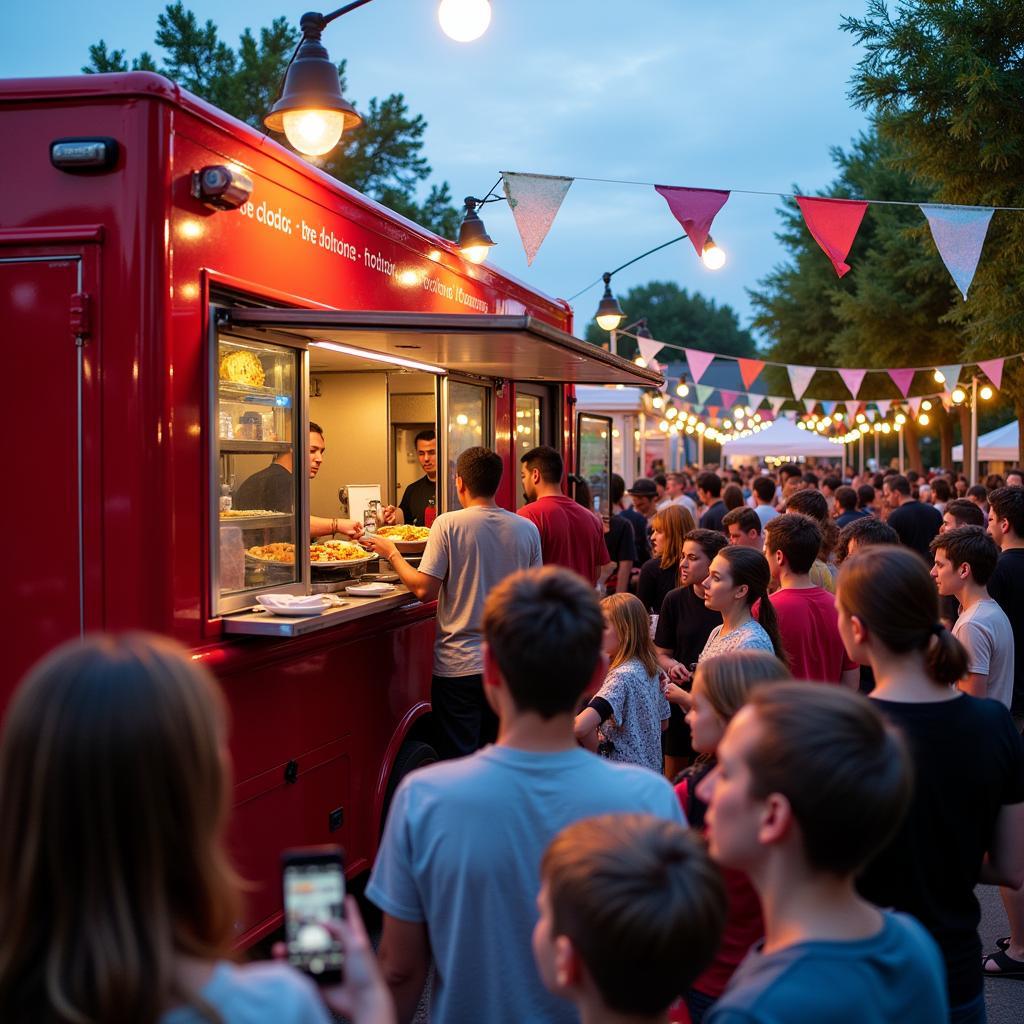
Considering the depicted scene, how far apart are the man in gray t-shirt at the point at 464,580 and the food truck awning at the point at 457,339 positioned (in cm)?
66

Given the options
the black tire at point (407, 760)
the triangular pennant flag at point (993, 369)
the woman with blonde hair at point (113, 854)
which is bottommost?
the black tire at point (407, 760)

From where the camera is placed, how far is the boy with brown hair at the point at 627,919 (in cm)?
166

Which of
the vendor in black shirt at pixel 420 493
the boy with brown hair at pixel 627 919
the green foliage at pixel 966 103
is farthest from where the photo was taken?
the green foliage at pixel 966 103

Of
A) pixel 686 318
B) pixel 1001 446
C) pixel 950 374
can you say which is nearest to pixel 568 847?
pixel 950 374

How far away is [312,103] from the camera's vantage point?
559 cm

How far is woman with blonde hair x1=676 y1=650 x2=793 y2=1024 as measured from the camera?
8.36 feet

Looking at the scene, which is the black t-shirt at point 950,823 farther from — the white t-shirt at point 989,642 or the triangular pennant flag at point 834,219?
the triangular pennant flag at point 834,219

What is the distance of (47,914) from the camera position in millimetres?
1385

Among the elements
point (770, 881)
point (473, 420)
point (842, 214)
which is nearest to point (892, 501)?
point (842, 214)

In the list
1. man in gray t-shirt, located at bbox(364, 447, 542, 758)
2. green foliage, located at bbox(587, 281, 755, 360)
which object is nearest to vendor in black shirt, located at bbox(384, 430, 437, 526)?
man in gray t-shirt, located at bbox(364, 447, 542, 758)

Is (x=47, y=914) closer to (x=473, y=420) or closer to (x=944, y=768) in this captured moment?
(x=944, y=768)

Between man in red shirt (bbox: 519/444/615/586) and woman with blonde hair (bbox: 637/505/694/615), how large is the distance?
38cm

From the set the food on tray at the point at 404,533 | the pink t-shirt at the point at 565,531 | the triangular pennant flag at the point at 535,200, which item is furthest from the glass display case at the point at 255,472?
the triangular pennant flag at the point at 535,200

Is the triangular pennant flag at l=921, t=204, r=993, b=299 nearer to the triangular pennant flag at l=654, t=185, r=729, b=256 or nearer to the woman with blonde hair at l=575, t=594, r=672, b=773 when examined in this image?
the triangular pennant flag at l=654, t=185, r=729, b=256
